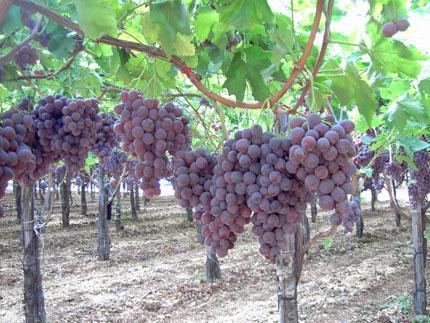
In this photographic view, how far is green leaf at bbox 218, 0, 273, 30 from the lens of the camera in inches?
53.5

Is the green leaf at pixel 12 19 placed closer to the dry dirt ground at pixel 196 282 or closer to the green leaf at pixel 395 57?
the green leaf at pixel 395 57

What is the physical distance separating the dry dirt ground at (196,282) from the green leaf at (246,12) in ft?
19.8

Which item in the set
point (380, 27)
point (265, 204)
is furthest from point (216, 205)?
point (380, 27)

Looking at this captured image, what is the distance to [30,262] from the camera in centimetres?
495

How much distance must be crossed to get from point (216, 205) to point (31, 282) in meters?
4.44

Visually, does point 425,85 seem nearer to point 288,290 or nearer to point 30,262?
point 288,290

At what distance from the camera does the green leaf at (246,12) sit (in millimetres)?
1358

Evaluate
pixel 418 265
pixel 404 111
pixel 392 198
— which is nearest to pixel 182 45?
pixel 404 111

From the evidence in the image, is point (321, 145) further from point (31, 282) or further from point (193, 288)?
point (193, 288)

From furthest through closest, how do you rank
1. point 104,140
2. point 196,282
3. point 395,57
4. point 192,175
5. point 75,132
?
point 196,282 < point 104,140 < point 75,132 < point 395,57 < point 192,175

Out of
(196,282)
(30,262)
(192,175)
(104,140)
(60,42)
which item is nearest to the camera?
(192,175)

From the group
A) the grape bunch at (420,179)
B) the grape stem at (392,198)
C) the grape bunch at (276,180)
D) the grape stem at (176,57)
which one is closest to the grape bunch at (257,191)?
the grape bunch at (276,180)

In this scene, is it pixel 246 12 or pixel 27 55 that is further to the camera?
pixel 27 55

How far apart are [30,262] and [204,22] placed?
420 cm
